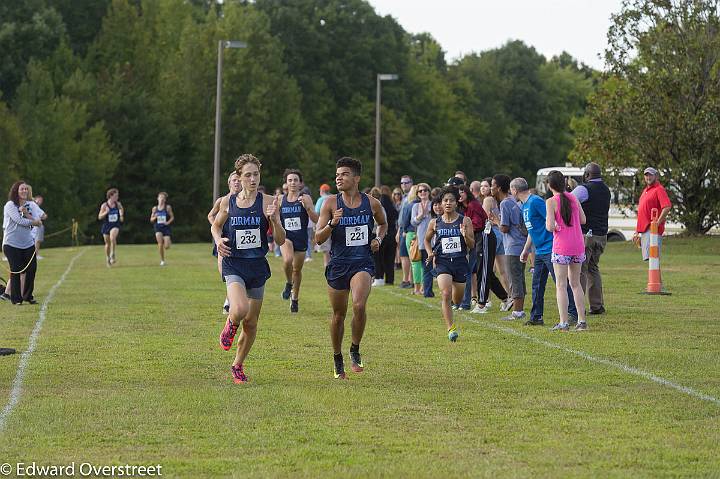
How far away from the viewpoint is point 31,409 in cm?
956

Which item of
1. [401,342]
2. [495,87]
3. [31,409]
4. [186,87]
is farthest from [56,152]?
[31,409]

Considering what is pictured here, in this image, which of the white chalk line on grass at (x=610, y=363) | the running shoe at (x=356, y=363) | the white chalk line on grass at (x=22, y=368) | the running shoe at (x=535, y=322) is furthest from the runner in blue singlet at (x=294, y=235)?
the running shoe at (x=356, y=363)

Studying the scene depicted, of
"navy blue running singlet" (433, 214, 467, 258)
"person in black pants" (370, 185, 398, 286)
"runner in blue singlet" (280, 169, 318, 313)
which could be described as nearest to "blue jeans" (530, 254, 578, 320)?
"navy blue running singlet" (433, 214, 467, 258)

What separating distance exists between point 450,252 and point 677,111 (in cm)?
2824

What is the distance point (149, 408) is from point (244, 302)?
154 cm

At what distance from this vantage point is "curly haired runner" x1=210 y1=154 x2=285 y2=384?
10.9 metres

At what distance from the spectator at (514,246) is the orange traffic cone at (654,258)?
14.2ft

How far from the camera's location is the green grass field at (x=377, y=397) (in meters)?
7.75

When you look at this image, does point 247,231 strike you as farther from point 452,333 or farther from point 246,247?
point 452,333

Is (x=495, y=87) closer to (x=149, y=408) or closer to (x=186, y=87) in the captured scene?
(x=186, y=87)

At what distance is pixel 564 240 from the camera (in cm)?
1496

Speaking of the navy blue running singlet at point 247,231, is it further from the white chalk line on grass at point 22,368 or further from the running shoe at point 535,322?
the running shoe at point 535,322

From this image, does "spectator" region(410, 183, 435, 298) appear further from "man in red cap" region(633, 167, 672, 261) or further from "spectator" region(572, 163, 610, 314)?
"spectator" region(572, 163, 610, 314)

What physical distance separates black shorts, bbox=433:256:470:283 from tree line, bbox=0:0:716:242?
44.7 metres
